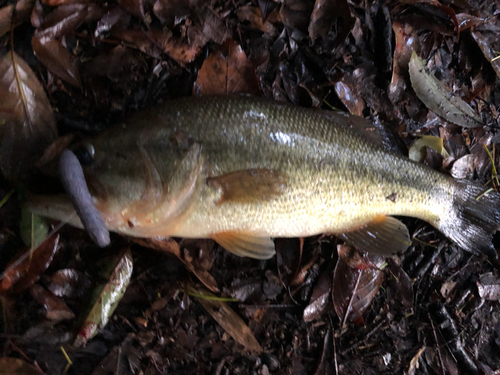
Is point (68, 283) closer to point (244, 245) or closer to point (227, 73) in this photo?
point (244, 245)

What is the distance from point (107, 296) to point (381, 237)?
152 centimetres

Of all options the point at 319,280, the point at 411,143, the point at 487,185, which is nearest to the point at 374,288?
the point at 319,280

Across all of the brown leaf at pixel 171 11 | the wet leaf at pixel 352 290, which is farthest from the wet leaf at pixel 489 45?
the brown leaf at pixel 171 11

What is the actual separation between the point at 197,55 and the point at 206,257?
3.70 feet

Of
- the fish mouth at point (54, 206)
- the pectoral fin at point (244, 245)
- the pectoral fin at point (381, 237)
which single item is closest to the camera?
the fish mouth at point (54, 206)

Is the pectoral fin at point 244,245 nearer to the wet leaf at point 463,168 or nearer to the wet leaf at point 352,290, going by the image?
the wet leaf at point 352,290

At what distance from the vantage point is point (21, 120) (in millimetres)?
1393

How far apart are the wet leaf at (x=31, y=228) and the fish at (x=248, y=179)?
21cm

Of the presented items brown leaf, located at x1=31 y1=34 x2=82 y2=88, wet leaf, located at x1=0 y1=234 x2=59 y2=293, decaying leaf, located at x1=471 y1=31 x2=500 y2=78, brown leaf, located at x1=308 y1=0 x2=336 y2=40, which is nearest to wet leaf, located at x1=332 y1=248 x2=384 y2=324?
brown leaf, located at x1=308 y1=0 x2=336 y2=40

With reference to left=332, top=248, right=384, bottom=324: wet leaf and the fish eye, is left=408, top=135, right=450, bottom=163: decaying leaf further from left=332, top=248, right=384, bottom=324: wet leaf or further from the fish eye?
the fish eye

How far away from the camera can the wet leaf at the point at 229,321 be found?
1717 mm

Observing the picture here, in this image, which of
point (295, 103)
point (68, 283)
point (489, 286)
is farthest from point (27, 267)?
point (489, 286)

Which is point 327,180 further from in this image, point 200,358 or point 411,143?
point 200,358

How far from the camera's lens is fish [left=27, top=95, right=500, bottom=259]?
4.18ft
